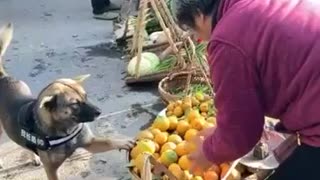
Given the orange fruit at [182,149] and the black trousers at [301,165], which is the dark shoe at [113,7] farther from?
the black trousers at [301,165]

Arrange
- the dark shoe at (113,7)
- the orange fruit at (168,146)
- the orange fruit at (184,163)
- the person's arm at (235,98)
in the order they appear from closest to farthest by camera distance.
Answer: the person's arm at (235,98)
the orange fruit at (184,163)
the orange fruit at (168,146)
the dark shoe at (113,7)

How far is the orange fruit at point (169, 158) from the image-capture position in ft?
7.52

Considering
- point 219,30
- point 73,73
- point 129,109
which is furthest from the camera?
point 73,73

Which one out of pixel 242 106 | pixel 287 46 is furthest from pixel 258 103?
pixel 287 46

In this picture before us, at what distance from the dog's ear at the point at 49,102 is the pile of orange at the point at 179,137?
35 cm

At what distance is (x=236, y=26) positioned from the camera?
1.49 metres

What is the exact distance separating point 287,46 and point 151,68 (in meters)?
2.04

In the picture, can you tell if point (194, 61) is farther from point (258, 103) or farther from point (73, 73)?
point (258, 103)

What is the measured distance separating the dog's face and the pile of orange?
0.22 meters

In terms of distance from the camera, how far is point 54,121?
2.48 meters

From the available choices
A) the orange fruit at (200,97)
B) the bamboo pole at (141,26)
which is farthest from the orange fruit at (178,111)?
the bamboo pole at (141,26)

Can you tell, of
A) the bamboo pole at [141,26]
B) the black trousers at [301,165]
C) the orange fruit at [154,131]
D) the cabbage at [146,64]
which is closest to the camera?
the black trousers at [301,165]

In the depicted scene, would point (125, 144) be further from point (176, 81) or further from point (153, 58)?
point (153, 58)

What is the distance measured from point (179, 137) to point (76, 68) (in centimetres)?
154
